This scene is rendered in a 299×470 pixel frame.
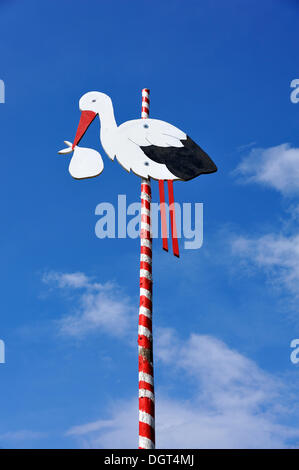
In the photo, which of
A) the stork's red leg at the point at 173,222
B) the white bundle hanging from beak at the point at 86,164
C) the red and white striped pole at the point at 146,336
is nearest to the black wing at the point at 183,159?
the stork's red leg at the point at 173,222

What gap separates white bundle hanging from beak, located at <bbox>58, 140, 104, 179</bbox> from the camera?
32.7 ft

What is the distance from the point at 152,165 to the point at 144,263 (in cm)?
209

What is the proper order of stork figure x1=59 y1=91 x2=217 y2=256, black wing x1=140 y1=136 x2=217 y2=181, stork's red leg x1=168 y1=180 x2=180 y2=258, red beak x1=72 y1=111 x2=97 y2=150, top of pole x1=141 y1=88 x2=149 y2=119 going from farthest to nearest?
top of pole x1=141 y1=88 x2=149 y2=119
red beak x1=72 y1=111 x2=97 y2=150
black wing x1=140 y1=136 x2=217 y2=181
stork figure x1=59 y1=91 x2=217 y2=256
stork's red leg x1=168 y1=180 x2=180 y2=258

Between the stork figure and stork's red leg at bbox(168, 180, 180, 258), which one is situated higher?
the stork figure

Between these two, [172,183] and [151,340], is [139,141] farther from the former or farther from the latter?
[151,340]

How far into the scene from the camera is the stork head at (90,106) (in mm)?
10805

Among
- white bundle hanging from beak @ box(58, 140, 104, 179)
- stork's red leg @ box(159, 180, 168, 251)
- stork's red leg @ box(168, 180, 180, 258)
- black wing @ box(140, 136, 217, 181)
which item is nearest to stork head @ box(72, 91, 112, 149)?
white bundle hanging from beak @ box(58, 140, 104, 179)

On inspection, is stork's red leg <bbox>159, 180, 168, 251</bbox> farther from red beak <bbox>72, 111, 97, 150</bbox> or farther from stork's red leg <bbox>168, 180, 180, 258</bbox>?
red beak <bbox>72, 111, 97, 150</bbox>

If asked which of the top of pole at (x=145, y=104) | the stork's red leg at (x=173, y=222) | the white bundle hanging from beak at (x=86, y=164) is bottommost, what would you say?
the stork's red leg at (x=173, y=222)

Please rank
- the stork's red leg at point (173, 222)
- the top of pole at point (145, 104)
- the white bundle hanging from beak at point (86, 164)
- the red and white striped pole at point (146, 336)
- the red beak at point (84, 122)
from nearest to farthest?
the red and white striped pole at point (146, 336) < the stork's red leg at point (173, 222) < the white bundle hanging from beak at point (86, 164) < the red beak at point (84, 122) < the top of pole at point (145, 104)

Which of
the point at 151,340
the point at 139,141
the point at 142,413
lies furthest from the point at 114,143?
the point at 142,413

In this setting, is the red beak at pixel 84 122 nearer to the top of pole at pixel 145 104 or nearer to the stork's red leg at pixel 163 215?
the top of pole at pixel 145 104

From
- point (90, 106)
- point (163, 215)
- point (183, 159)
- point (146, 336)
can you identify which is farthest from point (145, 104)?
point (146, 336)
